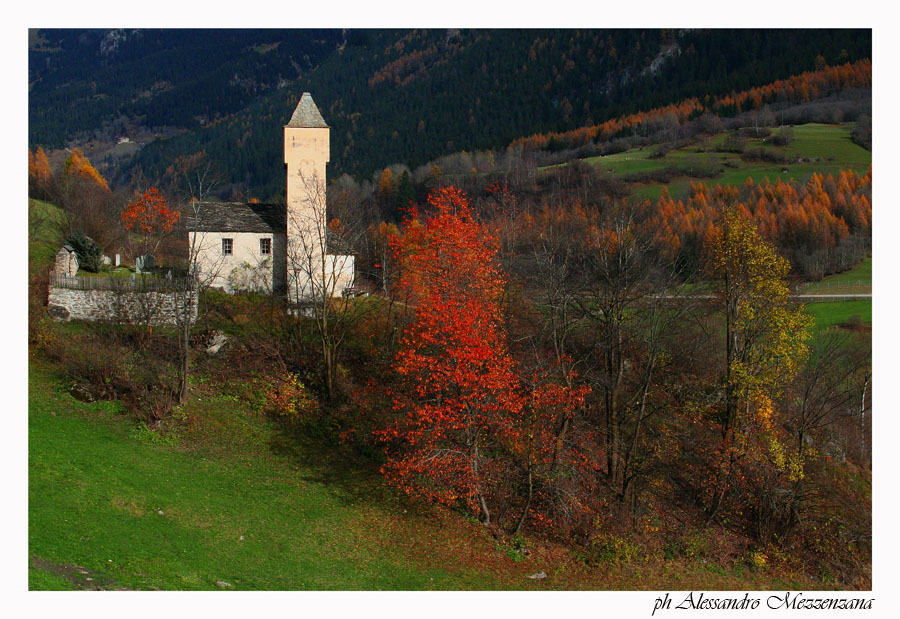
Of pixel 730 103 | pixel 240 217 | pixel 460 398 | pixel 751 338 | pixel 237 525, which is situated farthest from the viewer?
pixel 730 103

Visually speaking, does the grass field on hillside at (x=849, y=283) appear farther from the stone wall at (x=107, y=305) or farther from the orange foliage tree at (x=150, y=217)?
the orange foliage tree at (x=150, y=217)

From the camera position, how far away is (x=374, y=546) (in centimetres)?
1791

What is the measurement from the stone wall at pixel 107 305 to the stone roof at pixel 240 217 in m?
6.49

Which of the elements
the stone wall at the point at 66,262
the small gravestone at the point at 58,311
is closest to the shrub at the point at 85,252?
the stone wall at the point at 66,262

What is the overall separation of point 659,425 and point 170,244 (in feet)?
102

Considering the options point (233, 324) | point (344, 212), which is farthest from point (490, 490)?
point (344, 212)

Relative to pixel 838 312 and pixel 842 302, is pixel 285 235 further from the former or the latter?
pixel 842 302

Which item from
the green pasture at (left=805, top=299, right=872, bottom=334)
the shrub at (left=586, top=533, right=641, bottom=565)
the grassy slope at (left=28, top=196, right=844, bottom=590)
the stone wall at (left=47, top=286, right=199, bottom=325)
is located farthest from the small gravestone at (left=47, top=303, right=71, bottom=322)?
the green pasture at (left=805, top=299, right=872, bottom=334)

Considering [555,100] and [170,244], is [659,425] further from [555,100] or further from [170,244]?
[555,100]

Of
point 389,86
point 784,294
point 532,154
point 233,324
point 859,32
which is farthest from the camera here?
point 389,86

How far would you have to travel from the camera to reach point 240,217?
33.7m

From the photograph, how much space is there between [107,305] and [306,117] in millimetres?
12169

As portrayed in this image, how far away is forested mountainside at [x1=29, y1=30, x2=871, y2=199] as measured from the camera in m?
115

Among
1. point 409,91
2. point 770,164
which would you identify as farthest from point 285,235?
point 409,91
